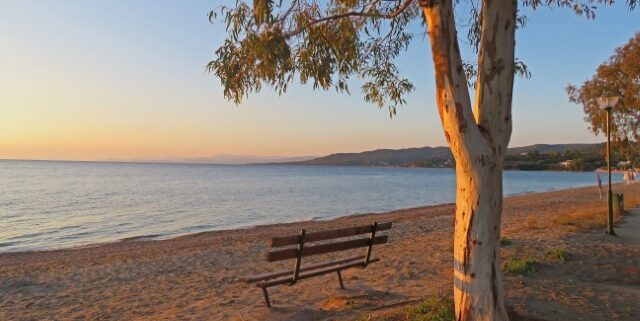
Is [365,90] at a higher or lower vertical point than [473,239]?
higher

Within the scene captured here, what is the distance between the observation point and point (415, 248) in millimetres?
12219

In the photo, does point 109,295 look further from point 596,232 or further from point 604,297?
point 596,232

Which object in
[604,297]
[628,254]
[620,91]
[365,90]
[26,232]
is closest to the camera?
[604,297]

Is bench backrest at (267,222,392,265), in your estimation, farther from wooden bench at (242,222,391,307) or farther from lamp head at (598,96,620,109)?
lamp head at (598,96,620,109)

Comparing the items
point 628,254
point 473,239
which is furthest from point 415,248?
point 473,239

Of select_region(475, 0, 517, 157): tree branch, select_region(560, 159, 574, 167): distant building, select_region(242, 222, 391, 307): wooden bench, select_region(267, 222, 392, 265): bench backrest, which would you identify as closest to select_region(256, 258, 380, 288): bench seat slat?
select_region(242, 222, 391, 307): wooden bench

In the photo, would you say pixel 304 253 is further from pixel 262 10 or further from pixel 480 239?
pixel 262 10

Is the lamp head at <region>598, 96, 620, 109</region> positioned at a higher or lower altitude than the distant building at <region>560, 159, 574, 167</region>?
higher

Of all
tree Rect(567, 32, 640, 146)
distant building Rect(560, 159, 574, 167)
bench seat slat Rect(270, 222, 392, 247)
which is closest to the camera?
bench seat slat Rect(270, 222, 392, 247)

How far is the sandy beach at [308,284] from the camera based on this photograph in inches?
251

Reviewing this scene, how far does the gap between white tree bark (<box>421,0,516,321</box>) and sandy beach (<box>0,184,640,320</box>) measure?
1.43m

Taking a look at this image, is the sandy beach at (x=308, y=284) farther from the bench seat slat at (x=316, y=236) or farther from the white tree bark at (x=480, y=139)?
the white tree bark at (x=480, y=139)

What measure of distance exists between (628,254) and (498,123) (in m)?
7.05

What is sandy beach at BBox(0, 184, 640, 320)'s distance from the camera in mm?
6367
